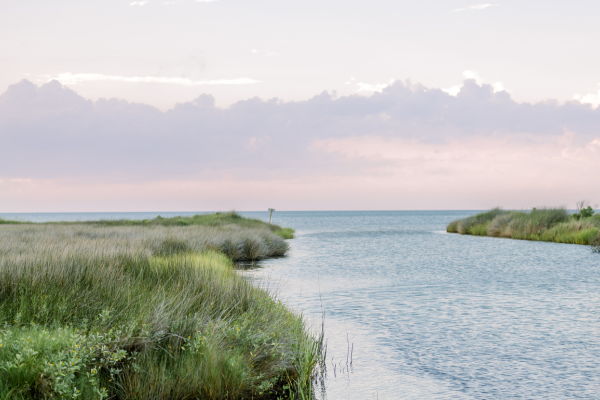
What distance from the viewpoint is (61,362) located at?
5016 mm

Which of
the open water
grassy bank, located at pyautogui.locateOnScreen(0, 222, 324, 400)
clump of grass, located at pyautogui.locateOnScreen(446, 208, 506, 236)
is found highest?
clump of grass, located at pyautogui.locateOnScreen(446, 208, 506, 236)

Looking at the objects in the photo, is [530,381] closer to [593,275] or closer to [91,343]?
[91,343]

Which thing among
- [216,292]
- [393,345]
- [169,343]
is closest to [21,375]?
[169,343]

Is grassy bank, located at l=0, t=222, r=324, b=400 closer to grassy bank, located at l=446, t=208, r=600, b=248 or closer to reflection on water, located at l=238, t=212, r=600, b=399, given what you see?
reflection on water, located at l=238, t=212, r=600, b=399

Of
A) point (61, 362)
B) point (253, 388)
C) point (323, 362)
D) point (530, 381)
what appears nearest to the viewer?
point (61, 362)

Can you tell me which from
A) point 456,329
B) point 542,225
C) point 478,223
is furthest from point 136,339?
point 478,223

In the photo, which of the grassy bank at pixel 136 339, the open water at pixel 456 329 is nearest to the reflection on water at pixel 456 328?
the open water at pixel 456 329

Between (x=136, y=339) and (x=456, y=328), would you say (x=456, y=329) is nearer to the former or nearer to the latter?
(x=456, y=328)

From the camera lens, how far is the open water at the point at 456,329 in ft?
24.2

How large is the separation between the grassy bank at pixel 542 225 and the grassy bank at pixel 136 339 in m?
30.2

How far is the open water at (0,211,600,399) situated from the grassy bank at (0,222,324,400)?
1.13 m

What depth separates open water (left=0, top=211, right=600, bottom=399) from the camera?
7.36m

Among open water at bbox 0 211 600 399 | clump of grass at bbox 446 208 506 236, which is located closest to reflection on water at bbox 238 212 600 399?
open water at bbox 0 211 600 399

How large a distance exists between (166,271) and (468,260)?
67.1 feet
